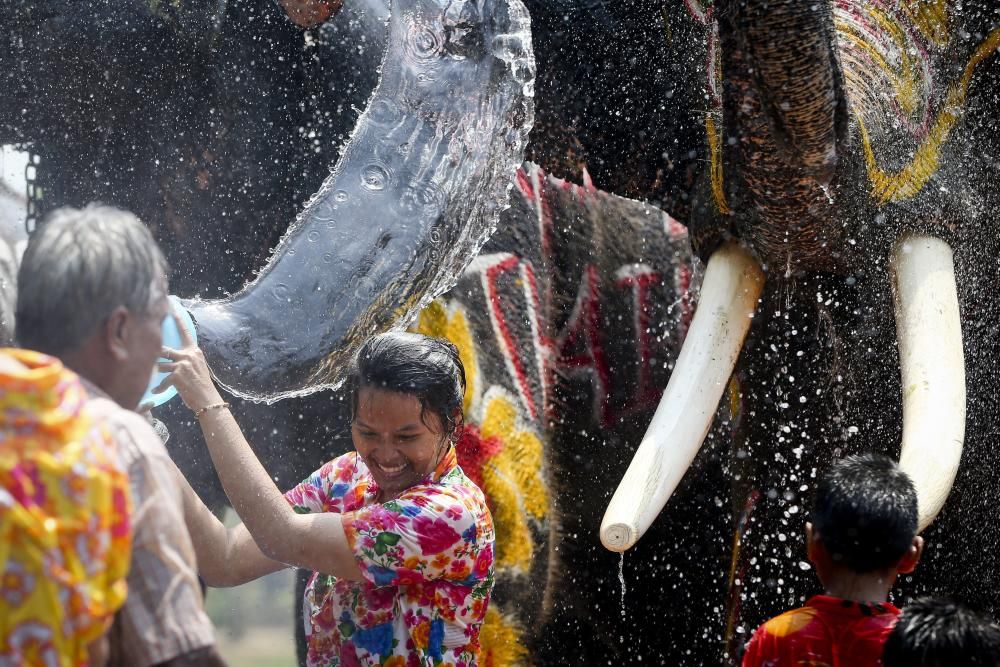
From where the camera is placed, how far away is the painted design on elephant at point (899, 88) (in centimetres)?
238

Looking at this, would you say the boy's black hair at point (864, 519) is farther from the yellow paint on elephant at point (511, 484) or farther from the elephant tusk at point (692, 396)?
the yellow paint on elephant at point (511, 484)

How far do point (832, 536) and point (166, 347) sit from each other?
A: 33.2 inches

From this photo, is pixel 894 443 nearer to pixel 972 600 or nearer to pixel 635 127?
pixel 972 600

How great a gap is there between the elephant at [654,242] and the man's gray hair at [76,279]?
913 mm

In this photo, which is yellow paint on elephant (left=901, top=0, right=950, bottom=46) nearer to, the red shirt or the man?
the red shirt

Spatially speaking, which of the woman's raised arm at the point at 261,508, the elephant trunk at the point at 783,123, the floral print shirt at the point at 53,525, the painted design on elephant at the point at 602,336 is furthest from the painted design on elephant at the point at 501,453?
the floral print shirt at the point at 53,525

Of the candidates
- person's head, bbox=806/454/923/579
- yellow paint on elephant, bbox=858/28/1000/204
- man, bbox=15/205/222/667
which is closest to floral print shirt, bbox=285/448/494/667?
person's head, bbox=806/454/923/579

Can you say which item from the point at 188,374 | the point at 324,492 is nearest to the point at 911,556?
the point at 324,492

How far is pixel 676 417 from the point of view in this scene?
2150mm

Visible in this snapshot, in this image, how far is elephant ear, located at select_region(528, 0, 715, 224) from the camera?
2.70m

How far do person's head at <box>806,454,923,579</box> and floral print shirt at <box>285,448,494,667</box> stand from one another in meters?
0.44

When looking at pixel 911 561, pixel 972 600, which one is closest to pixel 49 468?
pixel 911 561

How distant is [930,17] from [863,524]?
1.30 m

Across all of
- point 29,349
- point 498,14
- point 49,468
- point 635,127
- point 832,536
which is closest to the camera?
point 49,468
